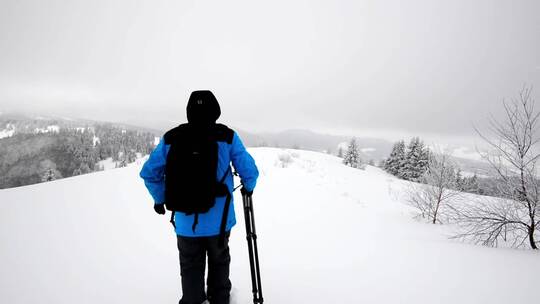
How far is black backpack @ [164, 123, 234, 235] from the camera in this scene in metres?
2.09

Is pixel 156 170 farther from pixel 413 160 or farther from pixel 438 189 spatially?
pixel 413 160

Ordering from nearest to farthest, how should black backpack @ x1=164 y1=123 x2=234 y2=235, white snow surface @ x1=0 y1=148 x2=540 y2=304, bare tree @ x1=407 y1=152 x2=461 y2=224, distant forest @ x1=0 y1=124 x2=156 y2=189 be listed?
1. black backpack @ x1=164 y1=123 x2=234 y2=235
2. white snow surface @ x1=0 y1=148 x2=540 y2=304
3. bare tree @ x1=407 y1=152 x2=461 y2=224
4. distant forest @ x1=0 y1=124 x2=156 y2=189

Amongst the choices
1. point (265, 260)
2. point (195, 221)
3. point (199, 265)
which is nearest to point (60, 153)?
point (265, 260)

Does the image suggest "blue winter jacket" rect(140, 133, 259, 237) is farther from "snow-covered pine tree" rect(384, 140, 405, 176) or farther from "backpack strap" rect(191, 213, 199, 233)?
"snow-covered pine tree" rect(384, 140, 405, 176)

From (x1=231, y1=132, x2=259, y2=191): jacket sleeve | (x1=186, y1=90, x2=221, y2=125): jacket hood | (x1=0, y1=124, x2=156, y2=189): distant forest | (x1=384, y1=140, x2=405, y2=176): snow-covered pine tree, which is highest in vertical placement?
(x1=384, y1=140, x2=405, y2=176): snow-covered pine tree

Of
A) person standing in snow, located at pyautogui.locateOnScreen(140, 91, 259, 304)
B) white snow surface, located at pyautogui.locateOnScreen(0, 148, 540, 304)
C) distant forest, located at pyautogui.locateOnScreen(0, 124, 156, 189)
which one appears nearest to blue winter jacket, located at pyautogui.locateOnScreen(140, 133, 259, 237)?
person standing in snow, located at pyautogui.locateOnScreen(140, 91, 259, 304)

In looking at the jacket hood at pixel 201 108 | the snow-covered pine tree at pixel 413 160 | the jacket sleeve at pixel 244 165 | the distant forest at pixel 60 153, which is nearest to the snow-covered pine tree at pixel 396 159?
the snow-covered pine tree at pixel 413 160

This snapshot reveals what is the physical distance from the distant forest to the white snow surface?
74.9m

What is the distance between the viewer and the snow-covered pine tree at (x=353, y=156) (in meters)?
43.2

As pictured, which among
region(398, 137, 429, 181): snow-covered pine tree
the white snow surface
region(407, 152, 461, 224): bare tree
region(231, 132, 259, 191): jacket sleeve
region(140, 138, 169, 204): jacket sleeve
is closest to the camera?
region(140, 138, 169, 204): jacket sleeve

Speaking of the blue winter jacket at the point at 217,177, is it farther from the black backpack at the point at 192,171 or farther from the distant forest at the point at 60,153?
the distant forest at the point at 60,153

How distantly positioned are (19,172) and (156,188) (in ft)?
380

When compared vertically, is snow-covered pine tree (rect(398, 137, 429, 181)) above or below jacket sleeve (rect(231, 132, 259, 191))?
above

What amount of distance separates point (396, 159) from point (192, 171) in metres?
43.7
